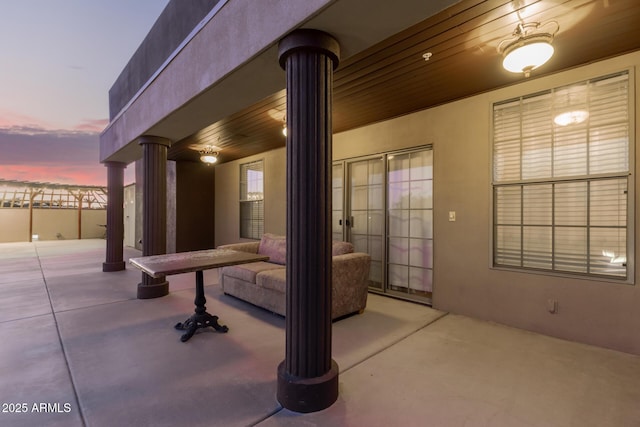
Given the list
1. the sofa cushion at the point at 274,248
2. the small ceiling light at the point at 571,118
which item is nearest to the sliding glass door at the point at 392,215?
the sofa cushion at the point at 274,248

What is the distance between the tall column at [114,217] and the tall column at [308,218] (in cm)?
587

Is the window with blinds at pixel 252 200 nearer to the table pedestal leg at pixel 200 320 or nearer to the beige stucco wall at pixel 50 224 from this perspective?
the table pedestal leg at pixel 200 320

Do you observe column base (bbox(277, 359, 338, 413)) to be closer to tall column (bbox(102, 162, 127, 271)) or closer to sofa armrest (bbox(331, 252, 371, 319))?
sofa armrest (bbox(331, 252, 371, 319))

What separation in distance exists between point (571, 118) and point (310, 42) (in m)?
2.73

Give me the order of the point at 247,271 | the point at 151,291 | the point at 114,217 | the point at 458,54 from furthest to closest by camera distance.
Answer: the point at 114,217 < the point at 151,291 < the point at 247,271 < the point at 458,54

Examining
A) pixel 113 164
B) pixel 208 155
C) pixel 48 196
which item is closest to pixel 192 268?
pixel 208 155

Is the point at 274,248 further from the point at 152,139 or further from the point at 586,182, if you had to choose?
the point at 586,182

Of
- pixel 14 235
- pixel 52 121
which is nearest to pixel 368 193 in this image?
pixel 14 235

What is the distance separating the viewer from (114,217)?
235 inches

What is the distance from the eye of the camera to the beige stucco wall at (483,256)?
8.09 ft

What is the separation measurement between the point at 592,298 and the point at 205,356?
3497 mm

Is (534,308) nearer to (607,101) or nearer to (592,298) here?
(592,298)

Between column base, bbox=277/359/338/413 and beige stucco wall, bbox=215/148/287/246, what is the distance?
4.15 meters

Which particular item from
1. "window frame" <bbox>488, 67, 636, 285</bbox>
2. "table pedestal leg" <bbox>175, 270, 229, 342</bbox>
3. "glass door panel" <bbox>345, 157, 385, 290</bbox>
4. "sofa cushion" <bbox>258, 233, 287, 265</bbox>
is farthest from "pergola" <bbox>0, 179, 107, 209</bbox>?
"window frame" <bbox>488, 67, 636, 285</bbox>
